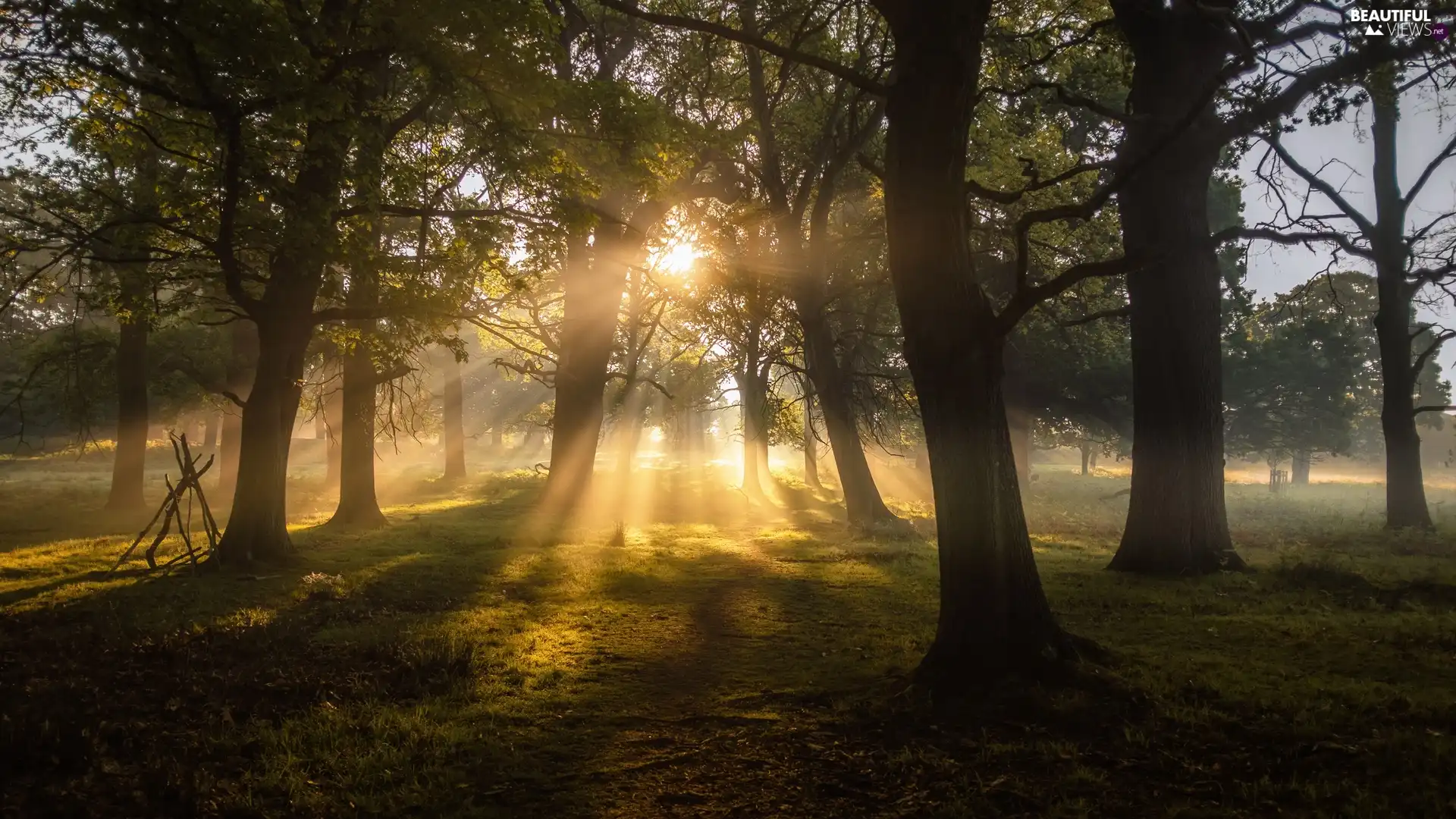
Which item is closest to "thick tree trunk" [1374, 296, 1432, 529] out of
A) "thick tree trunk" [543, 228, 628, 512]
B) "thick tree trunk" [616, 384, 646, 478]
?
"thick tree trunk" [543, 228, 628, 512]

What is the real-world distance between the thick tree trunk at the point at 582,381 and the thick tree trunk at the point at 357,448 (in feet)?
15.8

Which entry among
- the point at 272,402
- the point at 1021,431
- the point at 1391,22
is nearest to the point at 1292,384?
the point at 1021,431

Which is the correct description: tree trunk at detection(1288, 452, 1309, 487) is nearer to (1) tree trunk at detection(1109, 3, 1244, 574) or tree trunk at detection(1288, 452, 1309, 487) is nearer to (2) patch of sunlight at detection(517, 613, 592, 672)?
(1) tree trunk at detection(1109, 3, 1244, 574)

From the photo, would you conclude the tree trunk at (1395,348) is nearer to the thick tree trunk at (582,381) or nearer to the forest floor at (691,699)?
the forest floor at (691,699)

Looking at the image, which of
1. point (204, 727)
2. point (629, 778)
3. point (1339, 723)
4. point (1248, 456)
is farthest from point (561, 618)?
point (1248, 456)

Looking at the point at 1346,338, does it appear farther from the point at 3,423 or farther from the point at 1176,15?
the point at 3,423

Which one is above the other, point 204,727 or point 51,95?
point 51,95

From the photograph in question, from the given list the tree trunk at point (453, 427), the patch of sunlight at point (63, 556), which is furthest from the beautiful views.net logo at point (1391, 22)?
the tree trunk at point (453, 427)

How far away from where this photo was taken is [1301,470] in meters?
56.5

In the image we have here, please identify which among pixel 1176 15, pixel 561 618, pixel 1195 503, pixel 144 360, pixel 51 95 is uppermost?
pixel 1176 15

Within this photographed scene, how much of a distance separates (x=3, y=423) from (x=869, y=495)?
52296mm

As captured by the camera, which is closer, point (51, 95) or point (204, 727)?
point (204, 727)

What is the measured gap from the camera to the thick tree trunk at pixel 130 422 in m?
21.4

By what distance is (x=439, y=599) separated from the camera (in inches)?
434
